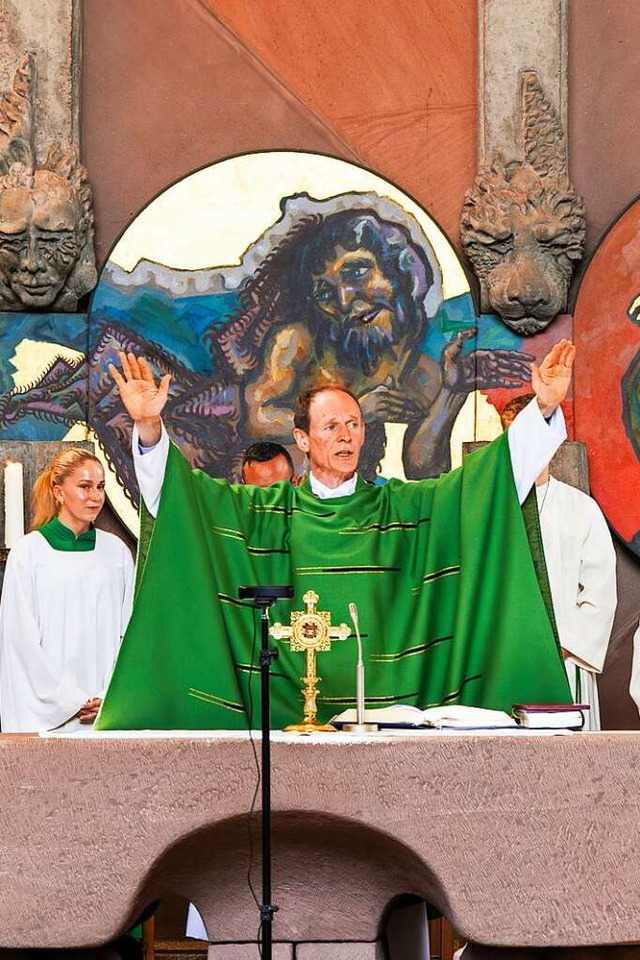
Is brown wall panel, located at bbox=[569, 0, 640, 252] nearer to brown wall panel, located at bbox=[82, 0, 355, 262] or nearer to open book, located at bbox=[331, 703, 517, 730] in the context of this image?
brown wall panel, located at bbox=[82, 0, 355, 262]

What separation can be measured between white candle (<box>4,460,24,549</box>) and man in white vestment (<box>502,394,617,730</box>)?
96.1 inches

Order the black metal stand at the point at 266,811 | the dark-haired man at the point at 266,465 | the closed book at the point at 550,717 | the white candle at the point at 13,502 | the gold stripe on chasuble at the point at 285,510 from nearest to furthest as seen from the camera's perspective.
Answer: the black metal stand at the point at 266,811 → the closed book at the point at 550,717 → the gold stripe on chasuble at the point at 285,510 → the white candle at the point at 13,502 → the dark-haired man at the point at 266,465

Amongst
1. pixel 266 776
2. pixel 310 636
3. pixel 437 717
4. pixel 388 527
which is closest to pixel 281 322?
pixel 388 527

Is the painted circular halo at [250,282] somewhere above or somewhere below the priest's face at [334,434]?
above

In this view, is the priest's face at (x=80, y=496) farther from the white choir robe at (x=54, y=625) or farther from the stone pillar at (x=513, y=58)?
the stone pillar at (x=513, y=58)

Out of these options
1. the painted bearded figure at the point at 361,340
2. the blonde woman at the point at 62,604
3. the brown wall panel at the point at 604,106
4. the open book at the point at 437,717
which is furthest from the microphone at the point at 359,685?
the brown wall panel at the point at 604,106

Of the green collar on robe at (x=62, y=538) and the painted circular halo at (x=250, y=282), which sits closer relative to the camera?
the green collar on robe at (x=62, y=538)

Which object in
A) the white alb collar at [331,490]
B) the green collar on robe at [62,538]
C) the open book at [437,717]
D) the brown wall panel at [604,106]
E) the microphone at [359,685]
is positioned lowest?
the open book at [437,717]

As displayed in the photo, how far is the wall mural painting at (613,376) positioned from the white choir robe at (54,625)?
8.09 ft

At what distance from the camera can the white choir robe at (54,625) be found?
7648mm

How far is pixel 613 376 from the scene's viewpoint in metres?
8.64

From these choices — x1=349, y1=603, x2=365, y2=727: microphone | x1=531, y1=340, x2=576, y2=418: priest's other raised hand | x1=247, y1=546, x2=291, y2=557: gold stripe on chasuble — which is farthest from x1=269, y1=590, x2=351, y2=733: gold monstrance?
x1=531, y1=340, x2=576, y2=418: priest's other raised hand

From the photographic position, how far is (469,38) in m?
9.02

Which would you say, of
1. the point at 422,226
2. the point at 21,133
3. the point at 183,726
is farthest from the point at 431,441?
the point at 183,726
